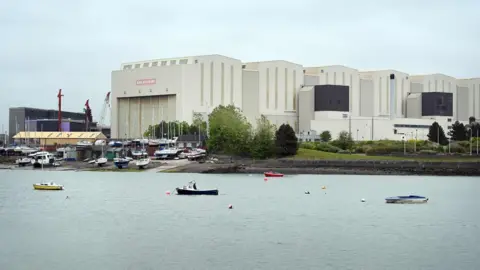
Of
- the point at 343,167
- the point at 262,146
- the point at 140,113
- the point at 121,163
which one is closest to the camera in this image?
the point at 343,167

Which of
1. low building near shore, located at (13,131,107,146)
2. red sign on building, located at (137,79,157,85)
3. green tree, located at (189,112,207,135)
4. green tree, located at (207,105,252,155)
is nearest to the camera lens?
green tree, located at (207,105,252,155)

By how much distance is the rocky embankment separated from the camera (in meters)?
112

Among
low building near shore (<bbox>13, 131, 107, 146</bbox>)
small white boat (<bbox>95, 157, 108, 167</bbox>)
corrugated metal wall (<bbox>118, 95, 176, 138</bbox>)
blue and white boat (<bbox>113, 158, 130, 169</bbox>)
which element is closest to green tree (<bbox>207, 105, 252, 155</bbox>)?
blue and white boat (<bbox>113, 158, 130, 169</bbox>)

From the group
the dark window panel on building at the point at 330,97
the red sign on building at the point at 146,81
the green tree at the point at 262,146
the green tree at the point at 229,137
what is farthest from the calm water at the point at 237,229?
the dark window panel on building at the point at 330,97

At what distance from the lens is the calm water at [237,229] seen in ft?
127

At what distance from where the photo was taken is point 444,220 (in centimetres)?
5709

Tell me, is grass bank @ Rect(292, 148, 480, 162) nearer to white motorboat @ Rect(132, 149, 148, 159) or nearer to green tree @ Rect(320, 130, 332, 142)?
white motorboat @ Rect(132, 149, 148, 159)

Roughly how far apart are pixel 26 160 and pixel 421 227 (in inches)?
3846

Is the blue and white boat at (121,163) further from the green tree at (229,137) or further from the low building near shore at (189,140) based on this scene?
the low building near shore at (189,140)

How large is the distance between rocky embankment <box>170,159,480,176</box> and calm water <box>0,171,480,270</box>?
2683 cm

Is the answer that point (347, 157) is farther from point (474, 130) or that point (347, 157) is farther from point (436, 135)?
point (474, 130)

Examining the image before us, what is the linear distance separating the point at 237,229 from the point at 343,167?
68.8 meters

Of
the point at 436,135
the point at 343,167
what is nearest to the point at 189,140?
the point at 343,167

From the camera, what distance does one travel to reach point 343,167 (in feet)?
383
